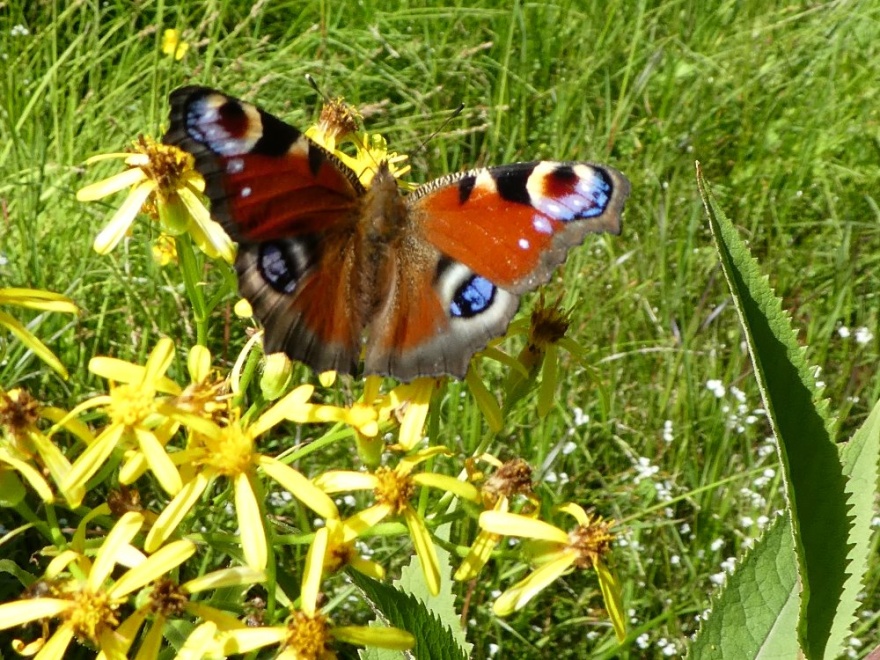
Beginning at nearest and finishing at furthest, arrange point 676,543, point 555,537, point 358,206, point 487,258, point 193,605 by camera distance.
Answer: point 193,605 → point 555,537 → point 487,258 → point 358,206 → point 676,543

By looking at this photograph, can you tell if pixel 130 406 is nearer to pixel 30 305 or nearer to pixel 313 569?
pixel 30 305

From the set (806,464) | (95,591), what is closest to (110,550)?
(95,591)

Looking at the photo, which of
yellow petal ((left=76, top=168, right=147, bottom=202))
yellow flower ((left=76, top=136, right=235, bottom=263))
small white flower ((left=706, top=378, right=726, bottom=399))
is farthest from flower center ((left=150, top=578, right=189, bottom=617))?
small white flower ((left=706, top=378, right=726, bottom=399))

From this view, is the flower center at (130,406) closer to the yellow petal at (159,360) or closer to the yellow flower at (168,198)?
the yellow petal at (159,360)

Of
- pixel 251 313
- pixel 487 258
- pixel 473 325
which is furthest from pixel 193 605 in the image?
pixel 487 258

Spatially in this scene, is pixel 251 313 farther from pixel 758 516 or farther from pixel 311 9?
pixel 311 9

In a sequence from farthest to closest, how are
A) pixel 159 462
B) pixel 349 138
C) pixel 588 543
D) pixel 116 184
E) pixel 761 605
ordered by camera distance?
pixel 349 138 < pixel 116 184 < pixel 588 543 < pixel 159 462 < pixel 761 605
